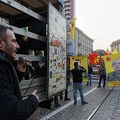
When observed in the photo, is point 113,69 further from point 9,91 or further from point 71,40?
point 9,91

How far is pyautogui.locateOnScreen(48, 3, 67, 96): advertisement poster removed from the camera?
422 centimetres

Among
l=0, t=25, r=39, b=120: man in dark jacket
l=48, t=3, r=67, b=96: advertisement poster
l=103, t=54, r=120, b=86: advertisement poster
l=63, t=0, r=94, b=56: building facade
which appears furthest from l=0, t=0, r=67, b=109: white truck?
l=103, t=54, r=120, b=86: advertisement poster

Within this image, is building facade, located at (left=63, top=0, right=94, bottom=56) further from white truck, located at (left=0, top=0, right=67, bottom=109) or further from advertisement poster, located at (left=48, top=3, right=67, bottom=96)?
white truck, located at (left=0, top=0, right=67, bottom=109)

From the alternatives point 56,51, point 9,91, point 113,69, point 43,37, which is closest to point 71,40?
point 113,69

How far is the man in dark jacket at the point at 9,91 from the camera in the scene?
1.46 meters

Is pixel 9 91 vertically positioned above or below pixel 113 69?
below

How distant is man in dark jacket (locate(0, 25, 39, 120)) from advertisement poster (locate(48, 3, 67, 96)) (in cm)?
239

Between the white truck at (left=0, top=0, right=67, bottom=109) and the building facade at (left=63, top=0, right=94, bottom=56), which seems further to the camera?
the building facade at (left=63, top=0, right=94, bottom=56)

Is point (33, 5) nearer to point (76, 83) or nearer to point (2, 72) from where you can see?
point (2, 72)

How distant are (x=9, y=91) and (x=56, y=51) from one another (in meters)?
3.14

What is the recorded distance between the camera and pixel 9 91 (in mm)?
1496

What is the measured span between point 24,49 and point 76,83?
15.8ft

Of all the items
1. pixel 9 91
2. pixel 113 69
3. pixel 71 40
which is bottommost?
pixel 9 91

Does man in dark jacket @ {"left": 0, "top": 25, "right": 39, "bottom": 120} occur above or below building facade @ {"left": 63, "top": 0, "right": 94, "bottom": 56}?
below
